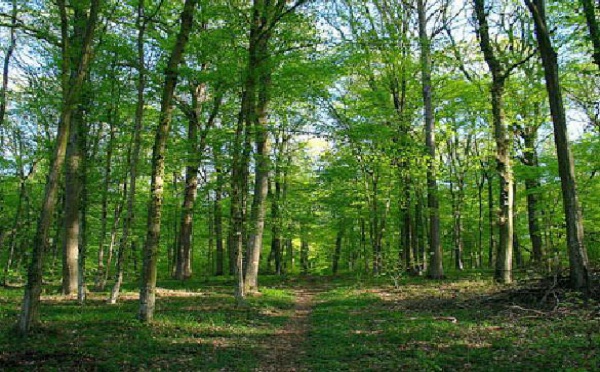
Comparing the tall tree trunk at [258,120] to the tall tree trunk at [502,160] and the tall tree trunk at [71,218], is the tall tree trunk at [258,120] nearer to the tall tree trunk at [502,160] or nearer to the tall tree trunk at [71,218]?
the tall tree trunk at [71,218]

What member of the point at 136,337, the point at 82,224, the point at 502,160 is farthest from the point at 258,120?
the point at 136,337

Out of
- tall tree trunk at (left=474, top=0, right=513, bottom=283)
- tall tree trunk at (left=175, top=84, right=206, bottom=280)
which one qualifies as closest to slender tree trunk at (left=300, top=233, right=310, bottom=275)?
tall tree trunk at (left=175, top=84, right=206, bottom=280)

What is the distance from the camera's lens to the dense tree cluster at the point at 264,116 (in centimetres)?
1116

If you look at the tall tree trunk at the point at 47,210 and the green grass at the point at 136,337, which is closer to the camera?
the green grass at the point at 136,337

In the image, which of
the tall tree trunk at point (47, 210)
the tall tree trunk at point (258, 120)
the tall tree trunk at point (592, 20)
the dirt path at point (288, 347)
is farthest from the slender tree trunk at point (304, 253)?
the tall tree trunk at point (47, 210)

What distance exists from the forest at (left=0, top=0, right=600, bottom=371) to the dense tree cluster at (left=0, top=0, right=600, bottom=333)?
105 mm

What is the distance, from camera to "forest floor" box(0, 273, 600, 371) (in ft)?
22.9

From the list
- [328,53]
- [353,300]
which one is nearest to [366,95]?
[328,53]

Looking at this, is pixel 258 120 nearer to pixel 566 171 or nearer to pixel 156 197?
pixel 156 197

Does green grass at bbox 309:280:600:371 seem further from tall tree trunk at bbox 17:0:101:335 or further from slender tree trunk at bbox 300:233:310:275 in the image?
slender tree trunk at bbox 300:233:310:275

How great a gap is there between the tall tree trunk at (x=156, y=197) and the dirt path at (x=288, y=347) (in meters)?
2.99

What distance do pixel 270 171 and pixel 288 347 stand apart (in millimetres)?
10639

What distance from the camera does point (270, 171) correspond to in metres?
19.0

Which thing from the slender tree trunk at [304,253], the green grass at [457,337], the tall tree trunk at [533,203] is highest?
the tall tree trunk at [533,203]
